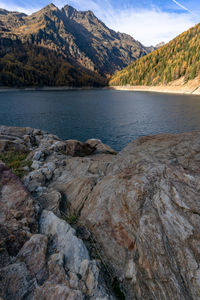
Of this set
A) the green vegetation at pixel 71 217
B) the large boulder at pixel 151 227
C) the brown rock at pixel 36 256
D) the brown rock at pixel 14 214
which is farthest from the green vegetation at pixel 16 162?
the large boulder at pixel 151 227

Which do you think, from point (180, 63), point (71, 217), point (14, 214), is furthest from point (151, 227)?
point (180, 63)

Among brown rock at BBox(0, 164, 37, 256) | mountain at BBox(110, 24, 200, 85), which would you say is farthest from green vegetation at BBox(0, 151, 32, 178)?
mountain at BBox(110, 24, 200, 85)

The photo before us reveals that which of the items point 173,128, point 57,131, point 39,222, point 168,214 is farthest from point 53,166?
point 173,128

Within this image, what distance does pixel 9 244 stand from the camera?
17.9 feet

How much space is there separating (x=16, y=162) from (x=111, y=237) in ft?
36.7

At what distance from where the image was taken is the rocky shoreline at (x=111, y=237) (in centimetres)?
452

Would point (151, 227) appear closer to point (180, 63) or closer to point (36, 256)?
point (36, 256)

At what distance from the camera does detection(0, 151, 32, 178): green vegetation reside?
12.0 metres

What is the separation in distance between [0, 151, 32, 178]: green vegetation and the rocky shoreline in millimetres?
3119

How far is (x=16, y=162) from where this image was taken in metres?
13.6

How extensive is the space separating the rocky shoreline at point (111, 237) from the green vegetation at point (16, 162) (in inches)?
123

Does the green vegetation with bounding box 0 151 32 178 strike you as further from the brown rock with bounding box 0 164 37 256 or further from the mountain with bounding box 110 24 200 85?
the mountain with bounding box 110 24 200 85

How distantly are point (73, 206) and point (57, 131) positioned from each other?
31.8 metres

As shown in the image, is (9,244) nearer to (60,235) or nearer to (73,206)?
(60,235)
